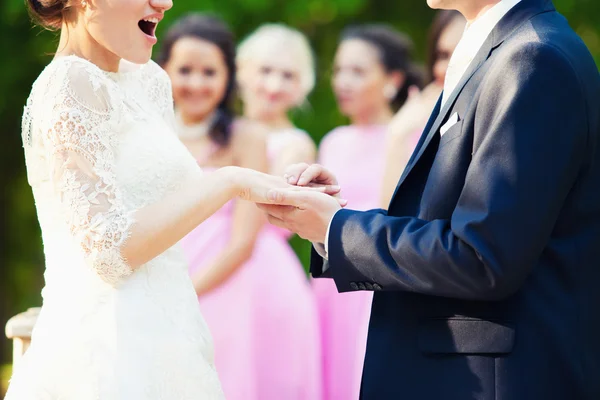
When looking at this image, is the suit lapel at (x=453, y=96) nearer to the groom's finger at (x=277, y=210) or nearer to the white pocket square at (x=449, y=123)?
the white pocket square at (x=449, y=123)

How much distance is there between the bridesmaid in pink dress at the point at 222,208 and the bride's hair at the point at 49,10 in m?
2.14

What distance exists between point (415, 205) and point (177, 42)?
9.88 feet

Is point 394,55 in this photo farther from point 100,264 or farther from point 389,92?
point 100,264

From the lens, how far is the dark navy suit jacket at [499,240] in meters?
2.21

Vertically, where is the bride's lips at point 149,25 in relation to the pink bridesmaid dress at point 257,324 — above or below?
above

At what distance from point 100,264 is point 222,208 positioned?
2389 mm

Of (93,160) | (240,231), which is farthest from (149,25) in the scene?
(240,231)

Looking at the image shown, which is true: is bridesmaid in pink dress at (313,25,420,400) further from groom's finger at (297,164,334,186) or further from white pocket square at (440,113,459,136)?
white pocket square at (440,113,459,136)

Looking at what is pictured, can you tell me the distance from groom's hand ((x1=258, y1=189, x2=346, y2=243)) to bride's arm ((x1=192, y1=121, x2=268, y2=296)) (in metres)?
2.13

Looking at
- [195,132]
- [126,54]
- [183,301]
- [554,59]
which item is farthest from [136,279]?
[195,132]

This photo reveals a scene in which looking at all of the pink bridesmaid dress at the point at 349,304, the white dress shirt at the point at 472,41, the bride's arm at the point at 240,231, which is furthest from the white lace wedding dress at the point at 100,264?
the pink bridesmaid dress at the point at 349,304

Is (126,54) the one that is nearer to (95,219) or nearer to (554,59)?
(95,219)

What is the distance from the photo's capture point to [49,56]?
8.30 metres

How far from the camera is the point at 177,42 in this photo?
204 inches
